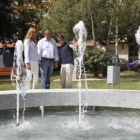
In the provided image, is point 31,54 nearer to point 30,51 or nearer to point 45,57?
point 30,51

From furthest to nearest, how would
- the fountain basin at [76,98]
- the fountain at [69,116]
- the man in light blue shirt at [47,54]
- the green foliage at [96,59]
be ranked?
the green foliage at [96,59]
the man in light blue shirt at [47,54]
the fountain basin at [76,98]
the fountain at [69,116]

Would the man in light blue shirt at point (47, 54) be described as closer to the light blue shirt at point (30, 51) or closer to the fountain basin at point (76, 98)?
the light blue shirt at point (30, 51)

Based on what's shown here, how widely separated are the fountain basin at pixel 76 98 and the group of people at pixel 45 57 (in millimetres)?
1072

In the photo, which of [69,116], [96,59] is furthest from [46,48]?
[96,59]

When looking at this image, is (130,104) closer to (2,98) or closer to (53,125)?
(53,125)

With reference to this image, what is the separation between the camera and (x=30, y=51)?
26.3 feet

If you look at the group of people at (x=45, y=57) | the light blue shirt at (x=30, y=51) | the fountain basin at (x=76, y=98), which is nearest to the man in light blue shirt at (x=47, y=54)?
the group of people at (x=45, y=57)

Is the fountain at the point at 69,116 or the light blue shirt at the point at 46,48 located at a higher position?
the light blue shirt at the point at 46,48

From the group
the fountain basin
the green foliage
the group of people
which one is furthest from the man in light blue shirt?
the green foliage

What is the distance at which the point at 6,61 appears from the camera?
94.2 ft

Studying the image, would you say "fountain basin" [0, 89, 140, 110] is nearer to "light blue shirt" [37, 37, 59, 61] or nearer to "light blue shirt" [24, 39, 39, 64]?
"light blue shirt" [24, 39, 39, 64]

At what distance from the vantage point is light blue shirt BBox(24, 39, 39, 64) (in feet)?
26.0

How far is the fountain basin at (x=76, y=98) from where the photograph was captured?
7020 mm

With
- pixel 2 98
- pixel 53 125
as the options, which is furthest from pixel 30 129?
pixel 2 98
